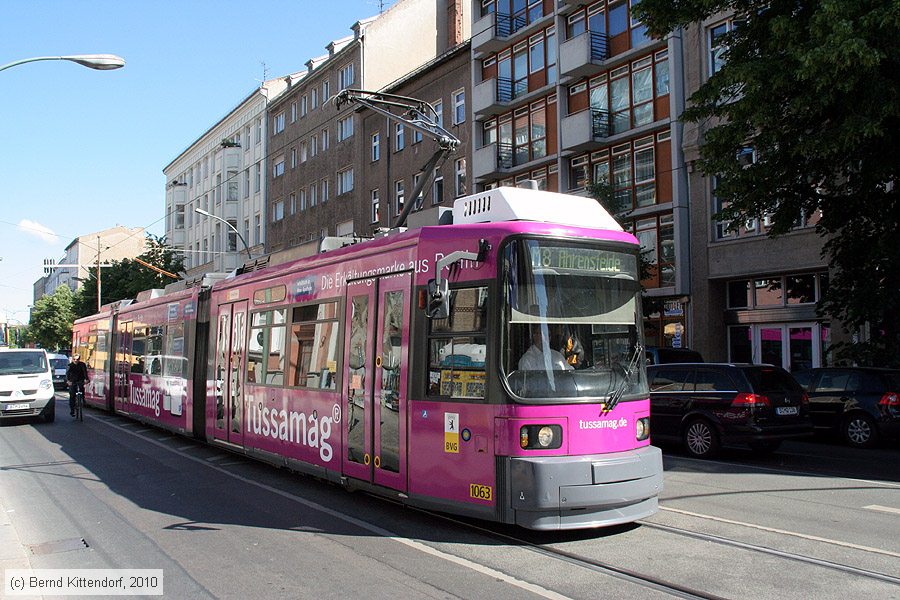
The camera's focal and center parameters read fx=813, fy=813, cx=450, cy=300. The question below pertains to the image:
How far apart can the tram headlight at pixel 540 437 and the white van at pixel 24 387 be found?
1630cm

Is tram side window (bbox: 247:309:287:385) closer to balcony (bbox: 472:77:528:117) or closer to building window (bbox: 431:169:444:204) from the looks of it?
balcony (bbox: 472:77:528:117)

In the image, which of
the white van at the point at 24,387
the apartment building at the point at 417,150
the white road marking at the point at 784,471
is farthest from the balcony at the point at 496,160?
the white road marking at the point at 784,471

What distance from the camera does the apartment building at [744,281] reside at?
23266 mm

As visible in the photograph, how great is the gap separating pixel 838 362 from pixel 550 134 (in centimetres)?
1627

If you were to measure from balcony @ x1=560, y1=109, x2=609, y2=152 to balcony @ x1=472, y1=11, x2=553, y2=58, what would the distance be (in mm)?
5294

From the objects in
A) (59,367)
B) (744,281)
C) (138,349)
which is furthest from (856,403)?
(59,367)

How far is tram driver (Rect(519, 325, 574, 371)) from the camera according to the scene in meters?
7.13

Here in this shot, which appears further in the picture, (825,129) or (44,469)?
(825,129)

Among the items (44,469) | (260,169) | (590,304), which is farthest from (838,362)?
(260,169)

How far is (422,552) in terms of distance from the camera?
6891 mm

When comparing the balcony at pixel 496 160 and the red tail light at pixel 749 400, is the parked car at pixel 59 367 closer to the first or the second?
the balcony at pixel 496 160

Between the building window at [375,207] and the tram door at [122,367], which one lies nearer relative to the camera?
the tram door at [122,367]

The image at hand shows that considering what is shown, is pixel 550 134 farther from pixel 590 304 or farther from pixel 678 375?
pixel 590 304

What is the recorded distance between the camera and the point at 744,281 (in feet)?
82.9
